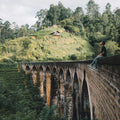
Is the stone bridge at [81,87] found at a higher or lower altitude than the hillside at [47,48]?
lower

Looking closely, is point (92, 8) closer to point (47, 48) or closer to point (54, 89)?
point (47, 48)

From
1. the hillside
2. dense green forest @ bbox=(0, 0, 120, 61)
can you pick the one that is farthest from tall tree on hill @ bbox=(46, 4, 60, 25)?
the hillside

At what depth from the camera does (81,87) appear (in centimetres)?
1077

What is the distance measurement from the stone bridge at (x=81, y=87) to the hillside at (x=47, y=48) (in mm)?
19949

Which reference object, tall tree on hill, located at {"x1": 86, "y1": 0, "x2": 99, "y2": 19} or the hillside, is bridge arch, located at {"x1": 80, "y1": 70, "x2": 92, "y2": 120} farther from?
tall tree on hill, located at {"x1": 86, "y1": 0, "x2": 99, "y2": 19}

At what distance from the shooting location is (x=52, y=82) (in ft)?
82.0

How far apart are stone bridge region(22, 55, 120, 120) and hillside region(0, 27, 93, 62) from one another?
1995cm

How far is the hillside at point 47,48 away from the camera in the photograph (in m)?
53.0

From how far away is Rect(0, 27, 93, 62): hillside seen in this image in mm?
53031

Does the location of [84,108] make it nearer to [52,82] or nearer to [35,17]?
[52,82]

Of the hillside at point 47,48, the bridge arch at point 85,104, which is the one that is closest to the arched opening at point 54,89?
the bridge arch at point 85,104

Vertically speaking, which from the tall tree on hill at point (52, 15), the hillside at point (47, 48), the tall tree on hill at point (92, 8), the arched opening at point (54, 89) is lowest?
the arched opening at point (54, 89)

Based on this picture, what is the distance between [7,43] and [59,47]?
74.4ft

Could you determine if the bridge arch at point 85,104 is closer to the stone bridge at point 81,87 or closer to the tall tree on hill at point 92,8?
the stone bridge at point 81,87
